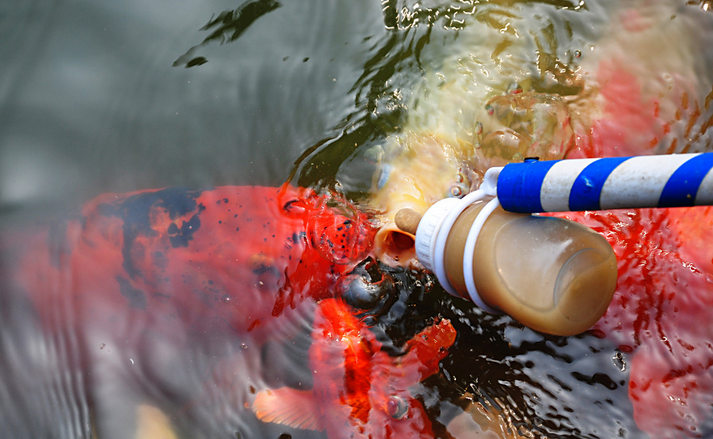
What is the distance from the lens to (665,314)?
139 centimetres

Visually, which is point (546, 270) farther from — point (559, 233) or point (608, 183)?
point (608, 183)

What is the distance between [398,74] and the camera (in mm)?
1990

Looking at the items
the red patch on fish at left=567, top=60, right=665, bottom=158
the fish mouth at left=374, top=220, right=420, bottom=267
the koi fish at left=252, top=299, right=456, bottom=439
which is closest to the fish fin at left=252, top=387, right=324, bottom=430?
the koi fish at left=252, top=299, right=456, bottom=439

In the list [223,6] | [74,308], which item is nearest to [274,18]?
[223,6]

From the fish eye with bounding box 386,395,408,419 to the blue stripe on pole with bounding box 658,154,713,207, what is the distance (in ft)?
3.69

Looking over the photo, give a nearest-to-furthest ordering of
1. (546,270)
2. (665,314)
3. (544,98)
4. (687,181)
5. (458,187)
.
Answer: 1. (687,181)
2. (546,270)
3. (665,314)
4. (458,187)
5. (544,98)

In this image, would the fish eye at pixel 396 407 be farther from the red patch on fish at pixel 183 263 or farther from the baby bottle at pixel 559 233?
the baby bottle at pixel 559 233

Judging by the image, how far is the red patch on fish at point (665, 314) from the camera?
4.27 ft

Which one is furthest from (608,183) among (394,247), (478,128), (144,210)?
(144,210)

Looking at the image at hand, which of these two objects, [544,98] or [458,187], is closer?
[458,187]

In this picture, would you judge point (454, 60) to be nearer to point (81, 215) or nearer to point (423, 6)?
point (423, 6)

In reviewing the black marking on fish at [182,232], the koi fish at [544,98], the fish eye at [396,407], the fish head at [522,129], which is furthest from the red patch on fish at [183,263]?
the fish head at [522,129]

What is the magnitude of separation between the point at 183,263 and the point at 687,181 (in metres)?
1.52

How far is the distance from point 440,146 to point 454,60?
0.47 m
